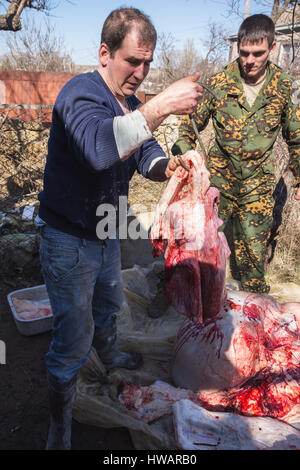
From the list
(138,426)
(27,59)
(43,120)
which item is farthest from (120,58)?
(27,59)

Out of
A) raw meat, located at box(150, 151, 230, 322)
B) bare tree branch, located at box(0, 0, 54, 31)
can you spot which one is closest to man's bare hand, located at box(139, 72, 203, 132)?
raw meat, located at box(150, 151, 230, 322)

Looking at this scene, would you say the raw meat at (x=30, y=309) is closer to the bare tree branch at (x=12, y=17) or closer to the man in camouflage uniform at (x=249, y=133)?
the man in camouflage uniform at (x=249, y=133)

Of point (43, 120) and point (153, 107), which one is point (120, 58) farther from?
point (43, 120)

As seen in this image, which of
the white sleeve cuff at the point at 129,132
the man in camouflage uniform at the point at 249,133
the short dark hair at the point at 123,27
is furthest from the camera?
the man in camouflage uniform at the point at 249,133

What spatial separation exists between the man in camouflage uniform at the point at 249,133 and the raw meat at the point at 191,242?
4.17 feet

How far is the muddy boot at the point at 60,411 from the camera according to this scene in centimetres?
191

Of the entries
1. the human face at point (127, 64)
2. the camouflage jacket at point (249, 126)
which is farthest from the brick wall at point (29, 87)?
the human face at point (127, 64)

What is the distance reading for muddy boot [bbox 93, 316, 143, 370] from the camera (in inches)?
99.0

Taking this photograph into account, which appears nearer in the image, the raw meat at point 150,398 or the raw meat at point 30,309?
the raw meat at point 150,398

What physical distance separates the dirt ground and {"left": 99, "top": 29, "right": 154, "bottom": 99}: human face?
7.22 feet

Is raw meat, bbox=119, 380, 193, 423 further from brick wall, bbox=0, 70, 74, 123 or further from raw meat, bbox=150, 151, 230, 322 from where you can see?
brick wall, bbox=0, 70, 74, 123

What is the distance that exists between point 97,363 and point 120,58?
1.98 m

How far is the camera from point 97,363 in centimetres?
240

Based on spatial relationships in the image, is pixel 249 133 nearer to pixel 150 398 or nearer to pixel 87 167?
pixel 87 167
